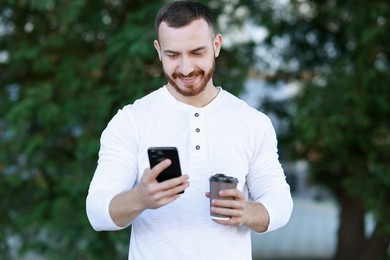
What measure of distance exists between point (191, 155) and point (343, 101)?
344 cm

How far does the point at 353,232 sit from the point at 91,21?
10.5 feet

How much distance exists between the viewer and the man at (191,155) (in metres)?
2.00

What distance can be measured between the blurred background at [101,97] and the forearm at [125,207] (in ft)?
9.89

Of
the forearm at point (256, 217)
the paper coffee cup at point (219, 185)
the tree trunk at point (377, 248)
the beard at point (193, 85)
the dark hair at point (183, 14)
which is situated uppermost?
the dark hair at point (183, 14)

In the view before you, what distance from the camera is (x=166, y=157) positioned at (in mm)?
1770

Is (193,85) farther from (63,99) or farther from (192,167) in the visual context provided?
(63,99)

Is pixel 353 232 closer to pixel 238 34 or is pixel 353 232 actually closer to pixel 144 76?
pixel 238 34

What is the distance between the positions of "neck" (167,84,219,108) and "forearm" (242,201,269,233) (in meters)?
0.36

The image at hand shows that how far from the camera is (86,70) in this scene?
533 centimetres

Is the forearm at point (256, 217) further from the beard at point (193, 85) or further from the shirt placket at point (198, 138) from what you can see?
the beard at point (193, 85)

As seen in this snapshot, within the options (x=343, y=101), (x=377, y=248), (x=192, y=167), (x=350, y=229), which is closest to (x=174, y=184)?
(x=192, y=167)

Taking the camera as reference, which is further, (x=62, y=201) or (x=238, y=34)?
(x=238, y=34)

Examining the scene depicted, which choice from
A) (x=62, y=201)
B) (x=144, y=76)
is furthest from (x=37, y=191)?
(x=144, y=76)

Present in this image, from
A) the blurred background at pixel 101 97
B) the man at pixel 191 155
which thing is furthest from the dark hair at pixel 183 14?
the blurred background at pixel 101 97
